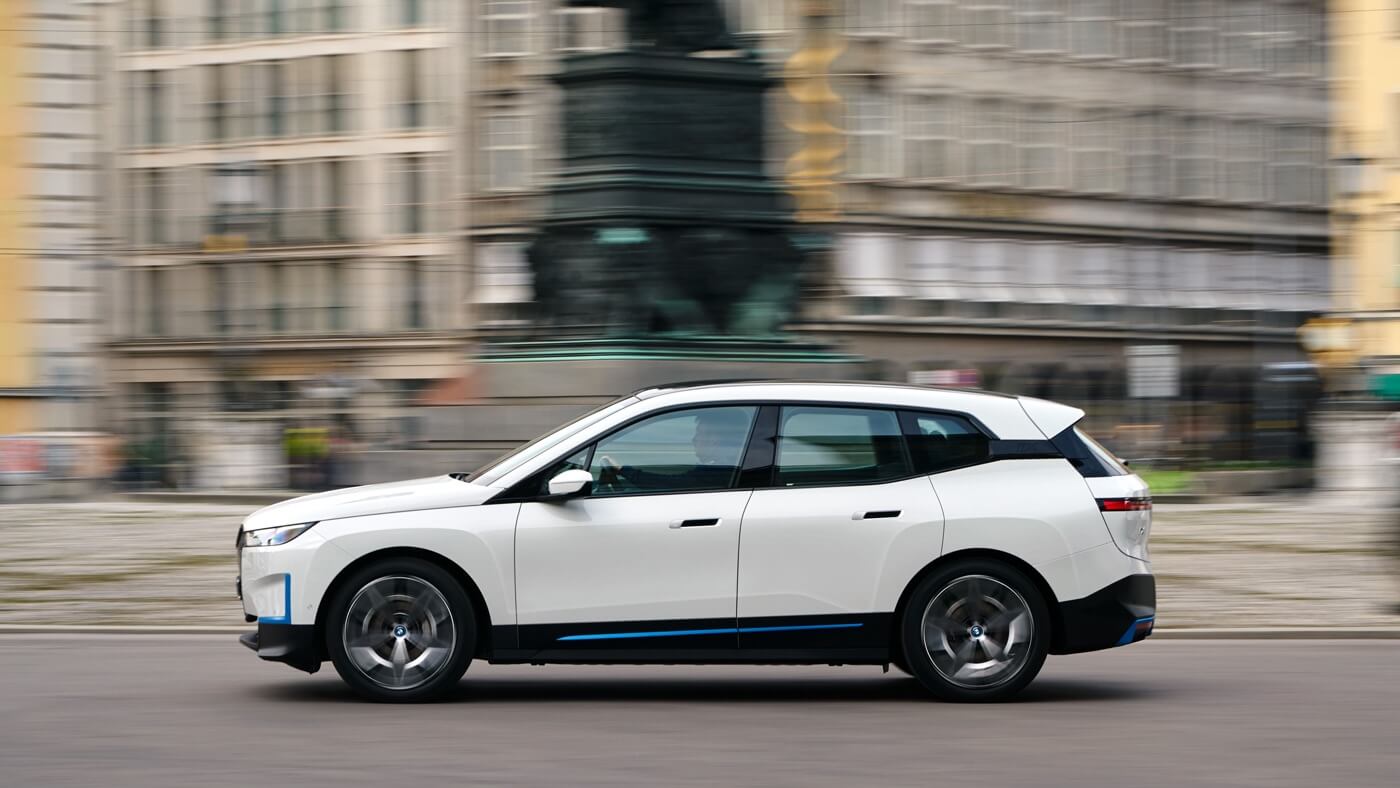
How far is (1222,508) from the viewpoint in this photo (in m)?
27.0

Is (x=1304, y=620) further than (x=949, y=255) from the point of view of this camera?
No

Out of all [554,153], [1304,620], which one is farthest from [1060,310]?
[1304,620]

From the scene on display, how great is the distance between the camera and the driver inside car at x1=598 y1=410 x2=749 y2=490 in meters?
9.83

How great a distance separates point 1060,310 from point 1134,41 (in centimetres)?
808

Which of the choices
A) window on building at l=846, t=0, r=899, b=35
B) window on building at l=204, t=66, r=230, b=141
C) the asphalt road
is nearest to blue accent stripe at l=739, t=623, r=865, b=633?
the asphalt road

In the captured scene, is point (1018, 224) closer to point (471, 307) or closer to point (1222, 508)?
point (471, 307)

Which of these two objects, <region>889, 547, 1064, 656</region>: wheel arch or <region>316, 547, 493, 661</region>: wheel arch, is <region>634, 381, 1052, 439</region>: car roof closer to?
<region>889, 547, 1064, 656</region>: wheel arch

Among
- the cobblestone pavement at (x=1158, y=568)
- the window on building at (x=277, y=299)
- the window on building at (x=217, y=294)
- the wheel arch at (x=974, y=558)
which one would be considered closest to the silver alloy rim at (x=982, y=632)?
the wheel arch at (x=974, y=558)

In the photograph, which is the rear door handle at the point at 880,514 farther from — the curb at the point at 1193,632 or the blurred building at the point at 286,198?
the blurred building at the point at 286,198

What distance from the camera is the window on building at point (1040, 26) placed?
56.3 meters

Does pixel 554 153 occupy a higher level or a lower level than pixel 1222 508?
higher

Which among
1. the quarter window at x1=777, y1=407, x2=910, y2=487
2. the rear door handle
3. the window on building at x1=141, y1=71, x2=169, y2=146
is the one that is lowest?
the rear door handle

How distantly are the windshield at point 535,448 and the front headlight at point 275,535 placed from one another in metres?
0.82

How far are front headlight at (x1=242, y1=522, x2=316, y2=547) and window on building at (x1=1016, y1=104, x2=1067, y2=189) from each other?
1871 inches
